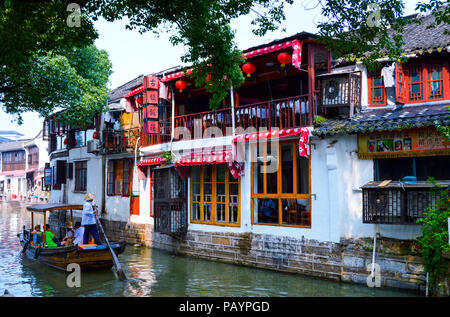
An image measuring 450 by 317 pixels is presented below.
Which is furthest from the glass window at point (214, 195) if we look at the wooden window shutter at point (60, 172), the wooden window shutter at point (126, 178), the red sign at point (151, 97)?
the wooden window shutter at point (60, 172)

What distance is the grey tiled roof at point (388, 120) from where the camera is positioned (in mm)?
9525

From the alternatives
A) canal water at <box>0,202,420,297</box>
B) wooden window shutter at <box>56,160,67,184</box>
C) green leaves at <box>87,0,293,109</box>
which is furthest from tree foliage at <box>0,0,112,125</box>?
wooden window shutter at <box>56,160,67,184</box>

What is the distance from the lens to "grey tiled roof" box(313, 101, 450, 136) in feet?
31.2

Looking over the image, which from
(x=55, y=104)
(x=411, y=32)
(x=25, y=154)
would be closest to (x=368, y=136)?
(x=411, y=32)

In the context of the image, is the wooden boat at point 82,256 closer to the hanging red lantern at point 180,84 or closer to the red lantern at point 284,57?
the hanging red lantern at point 180,84

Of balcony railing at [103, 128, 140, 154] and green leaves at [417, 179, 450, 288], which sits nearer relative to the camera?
green leaves at [417, 179, 450, 288]

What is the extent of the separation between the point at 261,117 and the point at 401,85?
158 inches

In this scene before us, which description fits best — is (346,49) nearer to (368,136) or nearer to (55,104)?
(368,136)

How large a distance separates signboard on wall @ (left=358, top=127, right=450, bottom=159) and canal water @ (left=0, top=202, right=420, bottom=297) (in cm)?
319

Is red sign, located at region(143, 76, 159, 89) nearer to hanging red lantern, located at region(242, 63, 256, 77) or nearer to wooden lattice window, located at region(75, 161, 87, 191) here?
hanging red lantern, located at region(242, 63, 256, 77)

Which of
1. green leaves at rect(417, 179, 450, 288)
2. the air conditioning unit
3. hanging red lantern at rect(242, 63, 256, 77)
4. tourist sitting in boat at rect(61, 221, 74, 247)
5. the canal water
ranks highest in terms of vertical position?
hanging red lantern at rect(242, 63, 256, 77)

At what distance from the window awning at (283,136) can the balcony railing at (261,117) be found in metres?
0.30

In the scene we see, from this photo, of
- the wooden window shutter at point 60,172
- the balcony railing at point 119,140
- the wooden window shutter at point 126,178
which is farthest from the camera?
the wooden window shutter at point 60,172

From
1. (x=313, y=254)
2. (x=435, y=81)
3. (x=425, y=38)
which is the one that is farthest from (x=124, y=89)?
(x=435, y=81)
